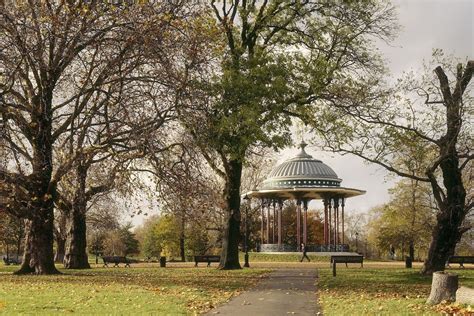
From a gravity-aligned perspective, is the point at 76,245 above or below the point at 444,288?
above

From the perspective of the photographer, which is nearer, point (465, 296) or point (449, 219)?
point (465, 296)

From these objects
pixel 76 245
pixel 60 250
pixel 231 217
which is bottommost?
pixel 60 250

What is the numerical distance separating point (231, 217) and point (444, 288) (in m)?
17.0

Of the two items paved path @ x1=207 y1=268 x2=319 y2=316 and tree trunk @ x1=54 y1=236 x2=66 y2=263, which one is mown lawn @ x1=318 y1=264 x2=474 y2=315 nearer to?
paved path @ x1=207 y1=268 x2=319 y2=316

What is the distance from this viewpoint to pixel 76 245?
32844mm

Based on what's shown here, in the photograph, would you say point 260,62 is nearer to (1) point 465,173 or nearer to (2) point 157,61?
(2) point 157,61

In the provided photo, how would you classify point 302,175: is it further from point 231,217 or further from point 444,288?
point 444,288

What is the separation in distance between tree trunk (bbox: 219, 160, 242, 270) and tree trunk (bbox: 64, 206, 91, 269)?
25.8 feet

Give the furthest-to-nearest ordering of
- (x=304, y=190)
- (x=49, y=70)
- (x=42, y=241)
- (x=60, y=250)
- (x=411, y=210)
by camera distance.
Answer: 1. (x=411, y=210)
2. (x=60, y=250)
3. (x=304, y=190)
4. (x=42, y=241)
5. (x=49, y=70)

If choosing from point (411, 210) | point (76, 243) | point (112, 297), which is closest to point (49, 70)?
point (112, 297)

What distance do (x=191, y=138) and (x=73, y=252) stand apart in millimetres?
13976

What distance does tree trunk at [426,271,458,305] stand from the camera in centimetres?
1362

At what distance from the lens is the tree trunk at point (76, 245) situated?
32.4 meters

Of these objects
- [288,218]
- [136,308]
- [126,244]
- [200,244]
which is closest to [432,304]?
[136,308]
